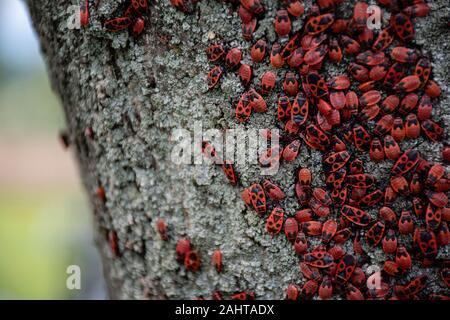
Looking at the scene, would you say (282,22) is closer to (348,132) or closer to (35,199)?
(348,132)

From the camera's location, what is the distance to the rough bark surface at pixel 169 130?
59.1 inches

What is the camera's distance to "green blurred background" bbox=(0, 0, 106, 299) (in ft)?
19.9

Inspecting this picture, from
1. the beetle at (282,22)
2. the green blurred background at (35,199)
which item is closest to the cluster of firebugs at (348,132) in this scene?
the beetle at (282,22)

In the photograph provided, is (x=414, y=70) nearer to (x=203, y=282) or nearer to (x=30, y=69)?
(x=203, y=282)

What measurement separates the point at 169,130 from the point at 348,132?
600 millimetres

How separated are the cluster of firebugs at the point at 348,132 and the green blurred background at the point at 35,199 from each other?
1952 mm

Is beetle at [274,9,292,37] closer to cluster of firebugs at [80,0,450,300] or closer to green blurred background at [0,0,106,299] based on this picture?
cluster of firebugs at [80,0,450,300]

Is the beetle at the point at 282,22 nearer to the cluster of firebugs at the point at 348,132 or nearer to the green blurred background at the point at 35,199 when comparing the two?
the cluster of firebugs at the point at 348,132

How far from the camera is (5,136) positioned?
33.4ft

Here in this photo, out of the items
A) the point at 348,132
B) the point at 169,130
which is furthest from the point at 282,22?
the point at 169,130

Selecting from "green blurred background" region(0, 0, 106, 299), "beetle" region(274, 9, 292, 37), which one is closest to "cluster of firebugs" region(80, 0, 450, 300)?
"beetle" region(274, 9, 292, 37)

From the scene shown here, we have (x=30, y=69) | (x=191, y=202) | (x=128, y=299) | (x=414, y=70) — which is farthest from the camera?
(x=30, y=69)

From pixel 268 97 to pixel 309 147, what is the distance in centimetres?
21
